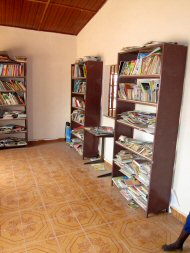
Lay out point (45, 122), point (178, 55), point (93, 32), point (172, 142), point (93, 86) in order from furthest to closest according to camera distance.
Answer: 1. point (45, 122)
2. point (93, 32)
3. point (93, 86)
4. point (172, 142)
5. point (178, 55)

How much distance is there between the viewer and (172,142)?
225 centimetres

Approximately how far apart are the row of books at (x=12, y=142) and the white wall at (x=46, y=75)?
1.16ft

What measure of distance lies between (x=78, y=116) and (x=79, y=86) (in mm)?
605

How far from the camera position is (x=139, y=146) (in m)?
2.53

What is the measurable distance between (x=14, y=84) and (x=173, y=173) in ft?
11.6

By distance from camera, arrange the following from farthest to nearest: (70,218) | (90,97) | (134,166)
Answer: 1. (90,97)
2. (134,166)
3. (70,218)

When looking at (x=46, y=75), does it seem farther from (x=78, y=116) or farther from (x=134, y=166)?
(x=134, y=166)

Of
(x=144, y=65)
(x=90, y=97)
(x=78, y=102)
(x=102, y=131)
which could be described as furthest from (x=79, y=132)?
(x=144, y=65)

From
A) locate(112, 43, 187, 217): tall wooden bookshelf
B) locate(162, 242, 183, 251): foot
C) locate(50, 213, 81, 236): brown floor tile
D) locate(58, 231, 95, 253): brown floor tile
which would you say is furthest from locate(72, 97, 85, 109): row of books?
locate(162, 242, 183, 251): foot

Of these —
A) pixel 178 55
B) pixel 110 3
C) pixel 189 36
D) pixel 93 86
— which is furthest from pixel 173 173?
pixel 110 3

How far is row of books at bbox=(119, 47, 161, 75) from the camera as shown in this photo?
85.0 inches

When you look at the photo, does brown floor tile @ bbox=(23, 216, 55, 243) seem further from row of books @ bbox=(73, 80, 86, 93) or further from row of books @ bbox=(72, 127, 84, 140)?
row of books @ bbox=(73, 80, 86, 93)

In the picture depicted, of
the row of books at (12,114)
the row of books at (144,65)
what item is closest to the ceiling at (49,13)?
the row of books at (144,65)

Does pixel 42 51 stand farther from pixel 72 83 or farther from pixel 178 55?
pixel 178 55
